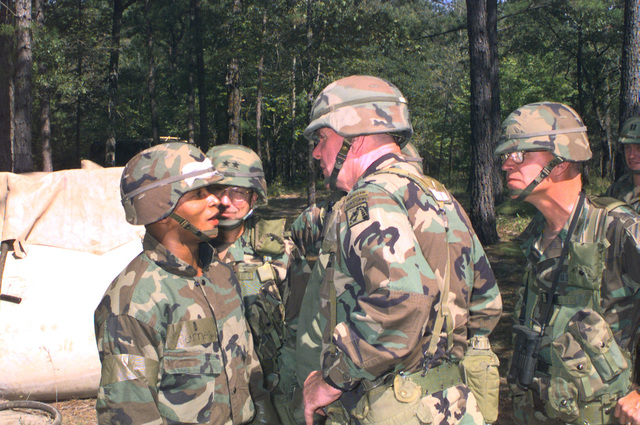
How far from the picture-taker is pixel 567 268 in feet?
10.3

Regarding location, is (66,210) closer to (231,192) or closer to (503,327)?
(231,192)

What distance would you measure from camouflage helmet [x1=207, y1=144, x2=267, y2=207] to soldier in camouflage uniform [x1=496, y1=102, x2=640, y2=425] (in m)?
1.64

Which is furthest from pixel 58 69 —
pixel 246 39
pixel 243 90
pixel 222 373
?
pixel 222 373

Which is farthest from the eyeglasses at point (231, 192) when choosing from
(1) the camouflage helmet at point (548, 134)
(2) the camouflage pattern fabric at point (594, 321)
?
(2) the camouflage pattern fabric at point (594, 321)

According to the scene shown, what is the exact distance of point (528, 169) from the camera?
324cm

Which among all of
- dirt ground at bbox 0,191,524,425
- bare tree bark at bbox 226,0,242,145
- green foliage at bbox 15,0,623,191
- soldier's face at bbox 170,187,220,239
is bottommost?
dirt ground at bbox 0,191,524,425

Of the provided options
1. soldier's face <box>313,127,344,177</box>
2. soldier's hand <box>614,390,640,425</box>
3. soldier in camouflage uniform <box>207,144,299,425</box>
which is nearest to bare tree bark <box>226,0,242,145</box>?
soldier in camouflage uniform <box>207,144,299,425</box>

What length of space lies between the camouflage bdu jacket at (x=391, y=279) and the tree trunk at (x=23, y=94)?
951cm

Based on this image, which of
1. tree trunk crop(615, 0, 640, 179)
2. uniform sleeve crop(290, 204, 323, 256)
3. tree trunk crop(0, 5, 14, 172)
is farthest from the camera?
tree trunk crop(0, 5, 14, 172)

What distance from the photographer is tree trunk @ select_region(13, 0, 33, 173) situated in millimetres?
10078

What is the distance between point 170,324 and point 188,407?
1.27 feet

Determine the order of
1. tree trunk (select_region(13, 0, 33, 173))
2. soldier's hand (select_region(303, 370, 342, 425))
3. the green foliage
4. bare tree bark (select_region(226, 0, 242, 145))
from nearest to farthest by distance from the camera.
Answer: soldier's hand (select_region(303, 370, 342, 425)) < tree trunk (select_region(13, 0, 33, 173)) < the green foliage < bare tree bark (select_region(226, 0, 242, 145))

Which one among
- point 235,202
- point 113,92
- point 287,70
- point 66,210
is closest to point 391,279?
point 235,202

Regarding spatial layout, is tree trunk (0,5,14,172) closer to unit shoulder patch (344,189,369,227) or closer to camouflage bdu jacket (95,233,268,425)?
camouflage bdu jacket (95,233,268,425)
